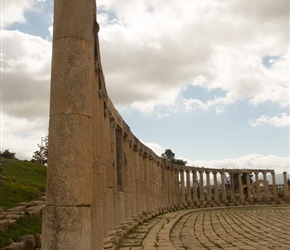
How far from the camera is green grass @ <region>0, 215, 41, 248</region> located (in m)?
10.3

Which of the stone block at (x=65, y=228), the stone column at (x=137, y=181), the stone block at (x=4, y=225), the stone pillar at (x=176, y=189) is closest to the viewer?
the stone block at (x=65, y=228)

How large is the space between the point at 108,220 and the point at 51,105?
22.0ft

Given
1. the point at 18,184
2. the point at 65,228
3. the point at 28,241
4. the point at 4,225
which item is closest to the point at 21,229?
the point at 4,225

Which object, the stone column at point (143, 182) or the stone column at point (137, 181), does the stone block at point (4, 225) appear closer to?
the stone column at point (137, 181)

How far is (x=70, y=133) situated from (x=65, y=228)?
1783 millimetres

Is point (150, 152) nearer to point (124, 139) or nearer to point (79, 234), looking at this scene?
point (124, 139)

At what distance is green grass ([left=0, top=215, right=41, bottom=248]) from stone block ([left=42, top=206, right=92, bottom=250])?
4.20 metres

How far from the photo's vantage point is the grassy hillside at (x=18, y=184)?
1792 cm

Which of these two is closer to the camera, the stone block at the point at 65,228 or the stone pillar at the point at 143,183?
the stone block at the point at 65,228

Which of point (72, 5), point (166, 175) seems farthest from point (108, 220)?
point (166, 175)

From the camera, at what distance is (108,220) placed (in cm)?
1259

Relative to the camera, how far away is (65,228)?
639 cm

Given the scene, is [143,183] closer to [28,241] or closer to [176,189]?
[28,241]

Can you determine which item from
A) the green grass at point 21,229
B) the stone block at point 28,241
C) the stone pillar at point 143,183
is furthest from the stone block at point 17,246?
the stone pillar at point 143,183
